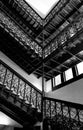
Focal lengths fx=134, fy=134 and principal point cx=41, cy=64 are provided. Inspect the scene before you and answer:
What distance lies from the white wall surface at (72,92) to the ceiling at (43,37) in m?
1.39

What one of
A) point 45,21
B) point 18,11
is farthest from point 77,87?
point 18,11

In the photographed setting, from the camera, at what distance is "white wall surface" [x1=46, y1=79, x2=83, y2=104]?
723 cm

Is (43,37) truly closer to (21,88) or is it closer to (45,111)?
(21,88)

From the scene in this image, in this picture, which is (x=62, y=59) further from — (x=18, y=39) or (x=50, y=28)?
(x=50, y=28)

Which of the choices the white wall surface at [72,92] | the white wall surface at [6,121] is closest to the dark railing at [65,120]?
the white wall surface at [6,121]

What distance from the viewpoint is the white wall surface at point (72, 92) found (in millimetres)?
7230

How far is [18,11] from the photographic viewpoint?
993 cm

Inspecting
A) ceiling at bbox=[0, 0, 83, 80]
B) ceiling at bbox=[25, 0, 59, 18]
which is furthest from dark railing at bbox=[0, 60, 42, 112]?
ceiling at bbox=[25, 0, 59, 18]

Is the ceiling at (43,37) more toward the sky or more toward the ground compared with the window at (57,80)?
more toward the sky

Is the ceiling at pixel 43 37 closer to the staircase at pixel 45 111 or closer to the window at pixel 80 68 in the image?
the window at pixel 80 68

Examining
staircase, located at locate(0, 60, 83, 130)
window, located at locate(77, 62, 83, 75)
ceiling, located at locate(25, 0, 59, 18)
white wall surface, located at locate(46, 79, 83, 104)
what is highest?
ceiling, located at locate(25, 0, 59, 18)

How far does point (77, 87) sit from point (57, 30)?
4.75m

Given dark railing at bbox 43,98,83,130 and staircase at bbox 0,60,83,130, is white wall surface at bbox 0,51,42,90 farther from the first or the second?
dark railing at bbox 43,98,83,130

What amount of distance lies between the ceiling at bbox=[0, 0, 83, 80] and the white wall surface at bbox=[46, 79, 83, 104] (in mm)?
1386
